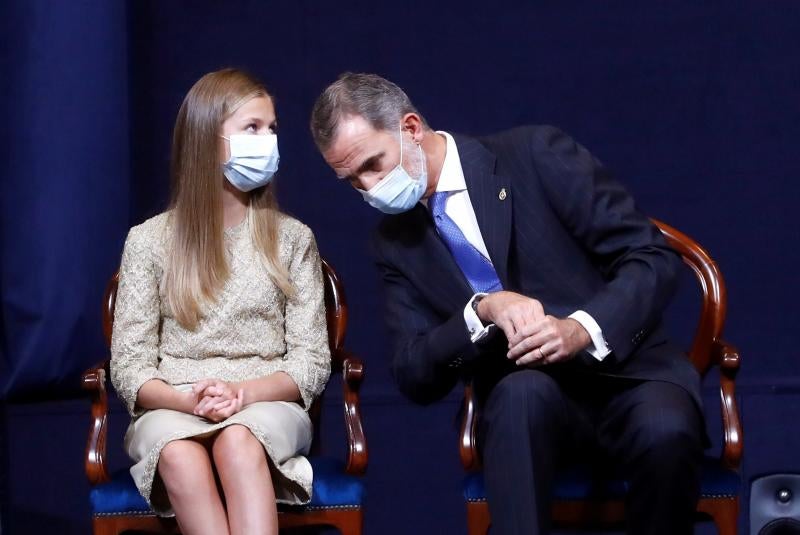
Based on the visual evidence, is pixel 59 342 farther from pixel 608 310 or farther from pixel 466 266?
pixel 608 310

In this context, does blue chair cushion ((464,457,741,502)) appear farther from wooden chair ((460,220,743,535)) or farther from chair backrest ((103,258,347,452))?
chair backrest ((103,258,347,452))

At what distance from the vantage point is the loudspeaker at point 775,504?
9.92 feet

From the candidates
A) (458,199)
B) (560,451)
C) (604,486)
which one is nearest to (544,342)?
(560,451)

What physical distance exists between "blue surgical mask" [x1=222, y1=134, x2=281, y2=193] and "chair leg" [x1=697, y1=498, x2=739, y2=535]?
130 centimetres

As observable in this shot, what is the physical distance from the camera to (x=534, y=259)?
304 cm

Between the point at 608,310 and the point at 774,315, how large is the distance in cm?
164

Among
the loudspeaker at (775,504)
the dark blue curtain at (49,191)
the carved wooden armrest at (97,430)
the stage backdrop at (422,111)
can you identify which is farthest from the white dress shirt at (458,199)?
the dark blue curtain at (49,191)

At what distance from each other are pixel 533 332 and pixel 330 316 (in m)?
0.91

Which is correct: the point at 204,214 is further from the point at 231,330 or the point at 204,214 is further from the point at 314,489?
the point at 314,489

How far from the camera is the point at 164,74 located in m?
4.41

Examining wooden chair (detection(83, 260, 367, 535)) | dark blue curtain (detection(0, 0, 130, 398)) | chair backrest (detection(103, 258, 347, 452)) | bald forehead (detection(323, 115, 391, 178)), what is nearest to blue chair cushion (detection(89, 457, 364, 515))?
wooden chair (detection(83, 260, 367, 535))

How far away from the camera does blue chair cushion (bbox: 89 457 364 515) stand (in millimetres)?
3004

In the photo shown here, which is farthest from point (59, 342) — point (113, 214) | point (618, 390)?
point (618, 390)

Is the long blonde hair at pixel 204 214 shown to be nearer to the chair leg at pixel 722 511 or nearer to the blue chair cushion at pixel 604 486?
the blue chair cushion at pixel 604 486
